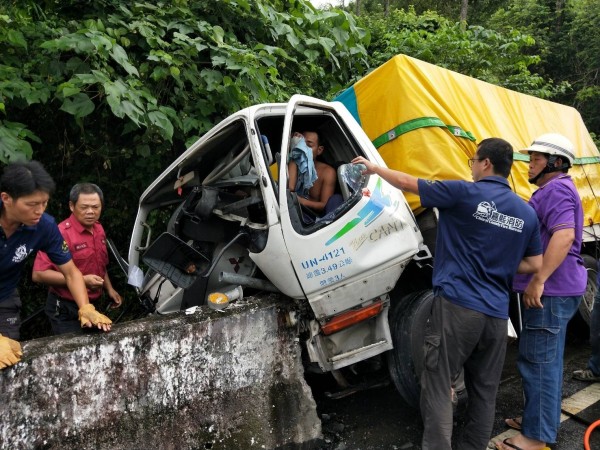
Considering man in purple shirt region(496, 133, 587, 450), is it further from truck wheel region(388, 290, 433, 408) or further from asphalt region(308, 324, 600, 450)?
truck wheel region(388, 290, 433, 408)

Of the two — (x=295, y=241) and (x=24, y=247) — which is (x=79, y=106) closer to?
(x=24, y=247)

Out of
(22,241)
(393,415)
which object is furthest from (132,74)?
(393,415)

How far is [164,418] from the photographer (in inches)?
97.7

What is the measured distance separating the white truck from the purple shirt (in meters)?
0.68

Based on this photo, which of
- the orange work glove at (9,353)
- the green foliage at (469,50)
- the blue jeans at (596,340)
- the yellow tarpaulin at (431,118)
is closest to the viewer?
the orange work glove at (9,353)

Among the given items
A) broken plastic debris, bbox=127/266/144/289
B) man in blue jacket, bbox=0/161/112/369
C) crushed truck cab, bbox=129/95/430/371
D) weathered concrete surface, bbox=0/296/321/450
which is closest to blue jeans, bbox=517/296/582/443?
crushed truck cab, bbox=129/95/430/371

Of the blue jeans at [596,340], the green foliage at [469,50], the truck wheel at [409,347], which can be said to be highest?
the green foliage at [469,50]

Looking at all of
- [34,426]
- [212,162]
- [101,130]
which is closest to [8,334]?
[34,426]

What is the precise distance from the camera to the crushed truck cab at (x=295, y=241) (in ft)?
9.11

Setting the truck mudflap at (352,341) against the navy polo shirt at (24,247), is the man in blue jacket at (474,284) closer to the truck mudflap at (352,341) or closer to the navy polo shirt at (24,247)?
the truck mudflap at (352,341)

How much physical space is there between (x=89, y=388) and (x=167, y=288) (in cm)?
131

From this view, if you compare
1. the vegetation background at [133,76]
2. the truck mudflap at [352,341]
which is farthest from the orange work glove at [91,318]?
the vegetation background at [133,76]

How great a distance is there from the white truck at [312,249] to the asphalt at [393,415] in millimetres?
299

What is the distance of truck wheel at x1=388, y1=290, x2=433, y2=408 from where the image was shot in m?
2.95
